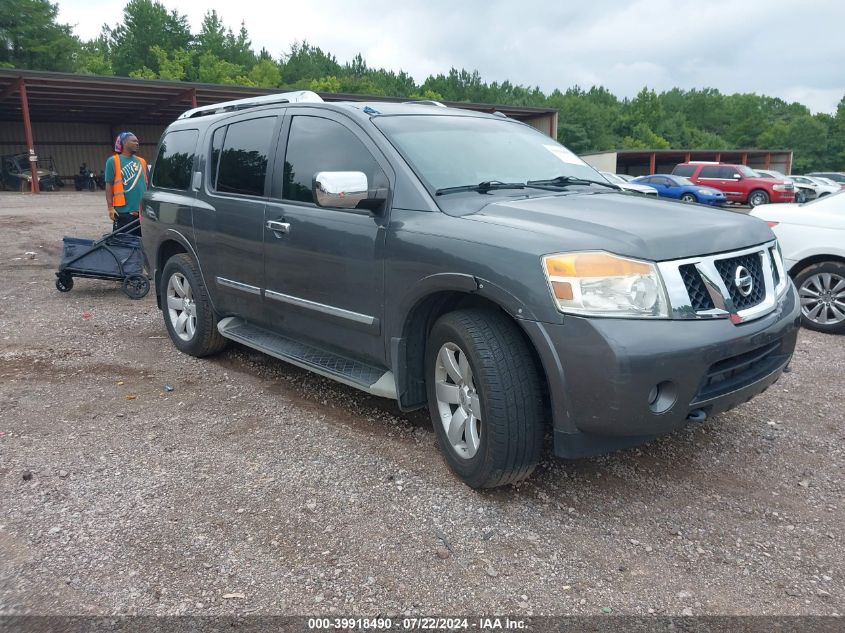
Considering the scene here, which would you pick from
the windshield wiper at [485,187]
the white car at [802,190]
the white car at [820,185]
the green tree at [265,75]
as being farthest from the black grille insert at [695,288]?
the green tree at [265,75]

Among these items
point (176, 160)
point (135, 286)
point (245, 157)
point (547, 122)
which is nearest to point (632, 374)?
point (245, 157)

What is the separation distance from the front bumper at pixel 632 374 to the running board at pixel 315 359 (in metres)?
1.05

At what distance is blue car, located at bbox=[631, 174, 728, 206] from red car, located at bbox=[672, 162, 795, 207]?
23.9 inches

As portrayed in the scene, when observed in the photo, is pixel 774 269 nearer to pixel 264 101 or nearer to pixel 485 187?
pixel 485 187

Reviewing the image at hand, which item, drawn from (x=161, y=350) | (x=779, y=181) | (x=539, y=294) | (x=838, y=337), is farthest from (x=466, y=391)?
(x=779, y=181)

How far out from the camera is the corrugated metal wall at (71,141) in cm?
3603

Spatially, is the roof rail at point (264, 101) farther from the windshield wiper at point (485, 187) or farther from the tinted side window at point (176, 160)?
the windshield wiper at point (485, 187)

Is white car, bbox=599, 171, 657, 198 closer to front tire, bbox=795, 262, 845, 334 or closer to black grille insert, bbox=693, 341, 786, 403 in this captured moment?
black grille insert, bbox=693, 341, 786, 403

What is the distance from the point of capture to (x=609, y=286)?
274 cm

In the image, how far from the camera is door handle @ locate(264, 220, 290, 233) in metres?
4.09

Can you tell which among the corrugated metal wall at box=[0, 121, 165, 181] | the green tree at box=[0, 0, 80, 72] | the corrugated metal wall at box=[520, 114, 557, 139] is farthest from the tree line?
the corrugated metal wall at box=[520, 114, 557, 139]

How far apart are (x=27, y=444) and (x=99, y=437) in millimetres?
379

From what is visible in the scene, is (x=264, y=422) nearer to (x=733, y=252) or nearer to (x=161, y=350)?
(x=161, y=350)

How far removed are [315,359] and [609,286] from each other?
6.51 ft
